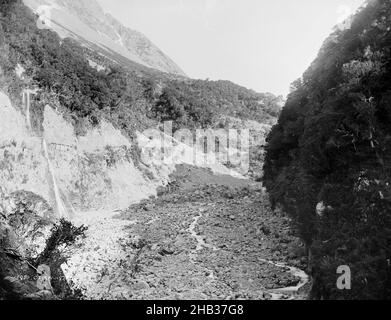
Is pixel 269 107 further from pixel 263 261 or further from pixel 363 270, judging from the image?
pixel 363 270

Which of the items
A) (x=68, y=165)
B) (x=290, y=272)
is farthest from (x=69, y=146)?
(x=290, y=272)

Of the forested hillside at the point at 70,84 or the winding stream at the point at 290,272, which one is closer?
the winding stream at the point at 290,272

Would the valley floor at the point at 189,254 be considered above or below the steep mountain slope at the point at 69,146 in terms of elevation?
below

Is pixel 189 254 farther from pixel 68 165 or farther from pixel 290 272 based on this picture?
pixel 68 165

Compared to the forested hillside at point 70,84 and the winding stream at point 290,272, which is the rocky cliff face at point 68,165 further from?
the winding stream at point 290,272

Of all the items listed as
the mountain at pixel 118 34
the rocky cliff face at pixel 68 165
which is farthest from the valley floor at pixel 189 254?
the mountain at pixel 118 34

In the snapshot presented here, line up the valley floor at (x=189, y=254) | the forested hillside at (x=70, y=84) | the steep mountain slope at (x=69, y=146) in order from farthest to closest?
1. the forested hillside at (x=70, y=84)
2. the steep mountain slope at (x=69, y=146)
3. the valley floor at (x=189, y=254)

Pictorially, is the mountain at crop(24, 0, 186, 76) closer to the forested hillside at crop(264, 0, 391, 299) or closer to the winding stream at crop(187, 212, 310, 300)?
the winding stream at crop(187, 212, 310, 300)
